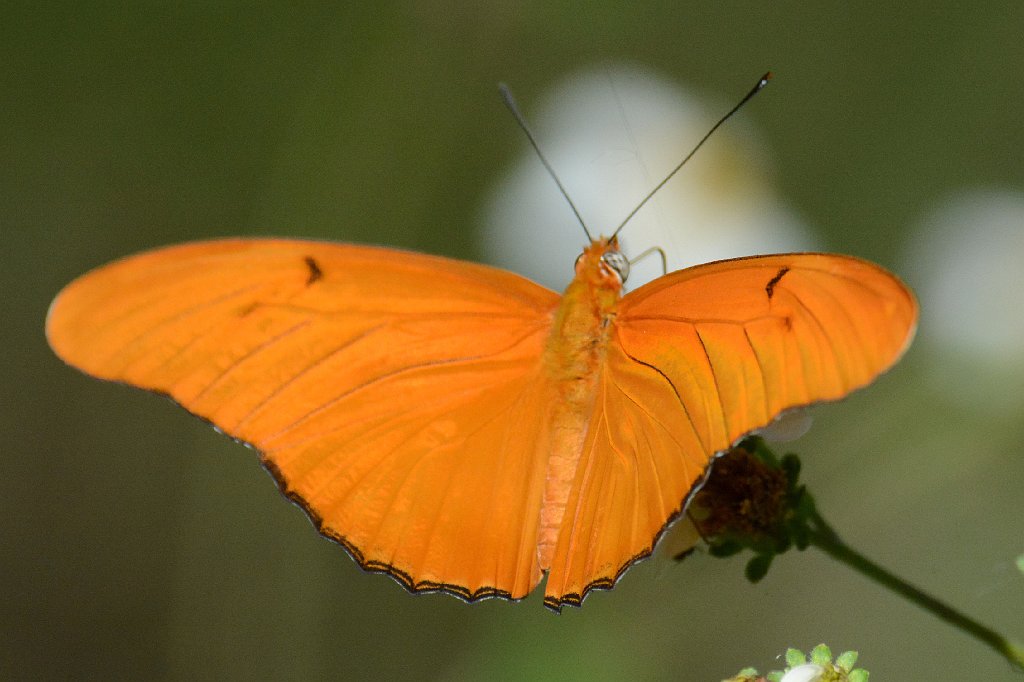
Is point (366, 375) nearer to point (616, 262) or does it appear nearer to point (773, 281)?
point (616, 262)

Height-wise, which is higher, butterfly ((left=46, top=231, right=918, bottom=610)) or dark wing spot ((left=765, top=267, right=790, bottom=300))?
dark wing spot ((left=765, top=267, right=790, bottom=300))

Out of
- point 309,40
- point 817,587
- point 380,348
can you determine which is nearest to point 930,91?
point 817,587

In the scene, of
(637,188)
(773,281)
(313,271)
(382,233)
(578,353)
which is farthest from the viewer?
(382,233)

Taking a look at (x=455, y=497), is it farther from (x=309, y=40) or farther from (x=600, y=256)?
(x=309, y=40)

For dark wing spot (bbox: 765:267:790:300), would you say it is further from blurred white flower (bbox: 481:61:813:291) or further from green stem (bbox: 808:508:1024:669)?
blurred white flower (bbox: 481:61:813:291)

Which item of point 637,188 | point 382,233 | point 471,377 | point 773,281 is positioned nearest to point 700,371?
point 773,281

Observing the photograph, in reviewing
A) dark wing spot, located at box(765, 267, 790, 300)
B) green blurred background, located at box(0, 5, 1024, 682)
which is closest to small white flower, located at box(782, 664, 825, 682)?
dark wing spot, located at box(765, 267, 790, 300)
